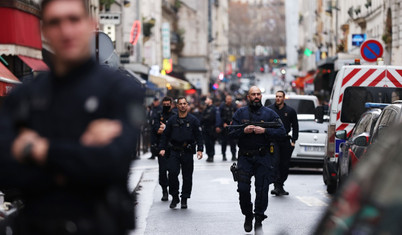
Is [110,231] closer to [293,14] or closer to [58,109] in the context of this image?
[58,109]

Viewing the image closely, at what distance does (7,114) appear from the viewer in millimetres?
4586

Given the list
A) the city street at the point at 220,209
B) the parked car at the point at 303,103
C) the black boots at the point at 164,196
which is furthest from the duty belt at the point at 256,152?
the parked car at the point at 303,103

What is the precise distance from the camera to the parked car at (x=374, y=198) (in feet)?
12.2

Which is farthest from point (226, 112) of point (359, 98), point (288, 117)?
point (288, 117)

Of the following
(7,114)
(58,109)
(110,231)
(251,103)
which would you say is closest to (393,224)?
(110,231)

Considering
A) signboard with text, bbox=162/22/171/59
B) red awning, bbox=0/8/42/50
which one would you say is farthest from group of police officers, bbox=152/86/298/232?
signboard with text, bbox=162/22/171/59

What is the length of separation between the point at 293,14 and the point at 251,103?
122855 millimetres

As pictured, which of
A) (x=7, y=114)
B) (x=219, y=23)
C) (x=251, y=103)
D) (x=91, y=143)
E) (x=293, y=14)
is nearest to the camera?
(x=91, y=143)

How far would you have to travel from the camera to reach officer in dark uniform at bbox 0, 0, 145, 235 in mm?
4207

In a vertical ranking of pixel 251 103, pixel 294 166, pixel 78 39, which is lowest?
pixel 294 166

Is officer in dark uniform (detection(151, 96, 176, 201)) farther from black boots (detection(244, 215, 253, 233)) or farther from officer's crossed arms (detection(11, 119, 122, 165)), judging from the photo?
officer's crossed arms (detection(11, 119, 122, 165))

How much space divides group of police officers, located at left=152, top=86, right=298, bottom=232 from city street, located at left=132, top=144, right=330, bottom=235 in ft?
1.15

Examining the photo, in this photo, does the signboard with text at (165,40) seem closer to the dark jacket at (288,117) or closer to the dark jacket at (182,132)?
the dark jacket at (288,117)

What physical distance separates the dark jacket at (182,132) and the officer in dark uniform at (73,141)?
12.7 meters
